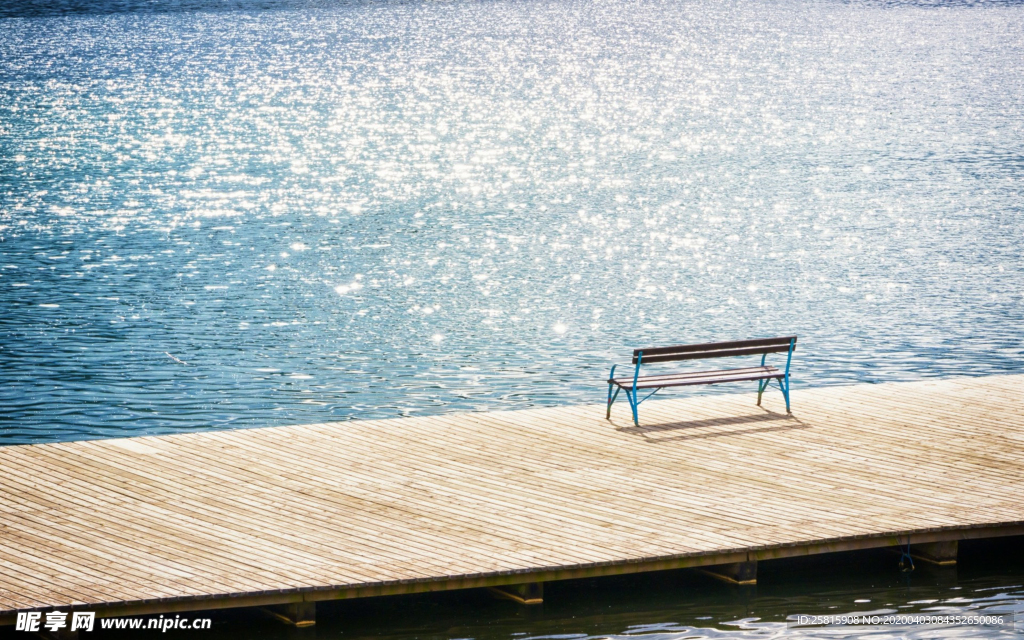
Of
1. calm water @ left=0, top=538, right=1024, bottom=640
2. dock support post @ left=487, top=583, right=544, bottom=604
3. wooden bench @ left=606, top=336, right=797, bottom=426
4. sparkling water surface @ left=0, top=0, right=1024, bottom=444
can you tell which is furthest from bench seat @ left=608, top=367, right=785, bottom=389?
sparkling water surface @ left=0, top=0, right=1024, bottom=444

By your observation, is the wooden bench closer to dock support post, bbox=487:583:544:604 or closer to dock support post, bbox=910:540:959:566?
dock support post, bbox=910:540:959:566

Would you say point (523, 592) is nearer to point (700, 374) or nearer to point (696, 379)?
point (696, 379)

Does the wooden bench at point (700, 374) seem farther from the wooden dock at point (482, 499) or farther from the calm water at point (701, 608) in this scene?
the calm water at point (701, 608)

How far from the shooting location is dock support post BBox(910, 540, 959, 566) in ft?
40.5

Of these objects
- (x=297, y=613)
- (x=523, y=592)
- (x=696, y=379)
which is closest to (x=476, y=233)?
(x=696, y=379)

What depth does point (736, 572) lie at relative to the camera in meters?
12.0

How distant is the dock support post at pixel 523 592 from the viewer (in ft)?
37.6

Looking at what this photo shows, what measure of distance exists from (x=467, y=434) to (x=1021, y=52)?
89.3 metres

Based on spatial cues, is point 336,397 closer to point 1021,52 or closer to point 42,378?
point 42,378

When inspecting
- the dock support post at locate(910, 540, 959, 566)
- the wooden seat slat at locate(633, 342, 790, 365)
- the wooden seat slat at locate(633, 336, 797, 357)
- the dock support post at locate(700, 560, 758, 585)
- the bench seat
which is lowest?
the dock support post at locate(700, 560, 758, 585)

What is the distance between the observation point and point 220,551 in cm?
1109

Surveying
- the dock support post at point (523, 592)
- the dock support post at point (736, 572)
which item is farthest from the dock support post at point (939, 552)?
the dock support post at point (523, 592)

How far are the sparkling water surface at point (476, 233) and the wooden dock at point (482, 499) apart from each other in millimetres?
5348

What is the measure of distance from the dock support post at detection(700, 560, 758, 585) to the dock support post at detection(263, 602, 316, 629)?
3955 mm
